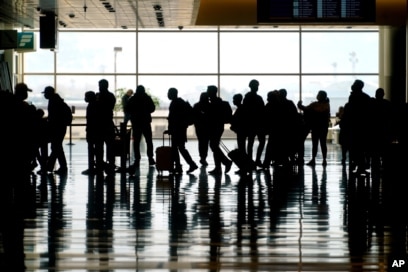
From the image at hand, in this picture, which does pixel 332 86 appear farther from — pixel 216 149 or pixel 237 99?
pixel 216 149

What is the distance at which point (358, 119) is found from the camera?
15.7m

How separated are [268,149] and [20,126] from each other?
5030mm

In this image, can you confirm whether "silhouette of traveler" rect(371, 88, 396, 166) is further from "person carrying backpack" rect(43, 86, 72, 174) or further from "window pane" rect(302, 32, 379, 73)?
"window pane" rect(302, 32, 379, 73)

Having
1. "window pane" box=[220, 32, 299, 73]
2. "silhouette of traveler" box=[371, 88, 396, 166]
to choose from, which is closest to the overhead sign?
"window pane" box=[220, 32, 299, 73]

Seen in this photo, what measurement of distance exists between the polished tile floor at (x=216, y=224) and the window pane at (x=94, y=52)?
60.0 feet

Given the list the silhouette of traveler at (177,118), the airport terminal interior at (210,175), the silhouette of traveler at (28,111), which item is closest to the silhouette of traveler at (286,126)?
the airport terminal interior at (210,175)

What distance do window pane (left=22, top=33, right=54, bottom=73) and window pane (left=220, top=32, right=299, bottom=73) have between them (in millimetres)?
5953

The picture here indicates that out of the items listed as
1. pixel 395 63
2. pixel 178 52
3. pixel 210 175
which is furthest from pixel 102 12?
pixel 178 52

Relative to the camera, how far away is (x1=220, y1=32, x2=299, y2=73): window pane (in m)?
33.3

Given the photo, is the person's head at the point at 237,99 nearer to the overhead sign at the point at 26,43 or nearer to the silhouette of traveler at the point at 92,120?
the silhouette of traveler at the point at 92,120

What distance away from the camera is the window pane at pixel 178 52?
33.2 m

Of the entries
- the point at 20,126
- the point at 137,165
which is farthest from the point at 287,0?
the point at 20,126

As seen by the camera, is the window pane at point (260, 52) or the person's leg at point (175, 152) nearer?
the person's leg at point (175, 152)

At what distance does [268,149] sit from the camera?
18.0 m
